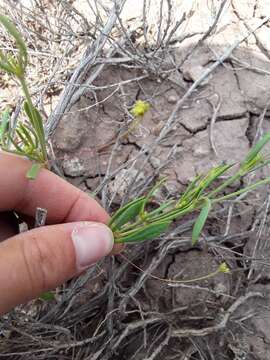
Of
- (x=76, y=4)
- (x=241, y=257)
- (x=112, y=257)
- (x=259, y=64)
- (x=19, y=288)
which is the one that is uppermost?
(x=76, y=4)

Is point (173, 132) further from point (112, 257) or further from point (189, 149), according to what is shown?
point (112, 257)

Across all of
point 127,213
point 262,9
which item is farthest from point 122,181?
point 262,9

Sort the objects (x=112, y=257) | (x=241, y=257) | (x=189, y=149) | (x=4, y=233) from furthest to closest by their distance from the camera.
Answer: (x=189, y=149), (x=241, y=257), (x=112, y=257), (x=4, y=233)

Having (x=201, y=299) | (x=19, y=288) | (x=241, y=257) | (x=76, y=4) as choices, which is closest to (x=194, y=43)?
(x=76, y=4)

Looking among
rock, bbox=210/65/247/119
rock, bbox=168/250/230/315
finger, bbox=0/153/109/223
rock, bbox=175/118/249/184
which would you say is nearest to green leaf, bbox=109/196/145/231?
Answer: finger, bbox=0/153/109/223

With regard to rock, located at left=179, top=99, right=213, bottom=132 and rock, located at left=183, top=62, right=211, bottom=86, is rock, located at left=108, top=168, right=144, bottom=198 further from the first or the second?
rock, located at left=183, top=62, right=211, bottom=86

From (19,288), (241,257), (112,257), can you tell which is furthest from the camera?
(241,257)

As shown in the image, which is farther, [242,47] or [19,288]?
[242,47]
